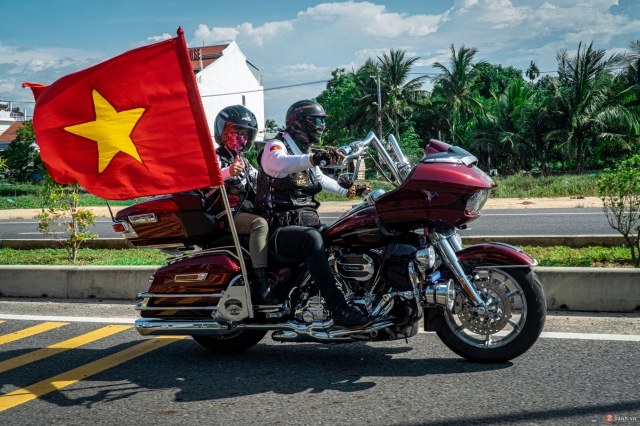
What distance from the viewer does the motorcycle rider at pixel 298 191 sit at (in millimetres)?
4797

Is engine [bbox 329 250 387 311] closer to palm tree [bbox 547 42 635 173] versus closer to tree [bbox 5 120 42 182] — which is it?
palm tree [bbox 547 42 635 173]

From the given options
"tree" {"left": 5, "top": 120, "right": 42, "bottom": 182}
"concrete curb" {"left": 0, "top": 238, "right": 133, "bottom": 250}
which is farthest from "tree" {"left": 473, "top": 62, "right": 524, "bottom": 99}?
"concrete curb" {"left": 0, "top": 238, "right": 133, "bottom": 250}

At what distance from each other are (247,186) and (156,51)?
1.24 m

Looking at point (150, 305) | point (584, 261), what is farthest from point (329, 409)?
point (584, 261)

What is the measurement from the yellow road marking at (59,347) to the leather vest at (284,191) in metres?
2.06

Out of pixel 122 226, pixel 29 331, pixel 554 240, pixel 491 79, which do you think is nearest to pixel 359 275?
pixel 122 226

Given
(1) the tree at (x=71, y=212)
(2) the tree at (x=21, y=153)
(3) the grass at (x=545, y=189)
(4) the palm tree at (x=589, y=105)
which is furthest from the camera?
(2) the tree at (x=21, y=153)

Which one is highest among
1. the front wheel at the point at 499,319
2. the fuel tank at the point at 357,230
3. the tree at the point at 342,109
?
the tree at the point at 342,109

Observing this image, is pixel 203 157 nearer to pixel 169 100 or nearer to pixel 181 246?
pixel 169 100

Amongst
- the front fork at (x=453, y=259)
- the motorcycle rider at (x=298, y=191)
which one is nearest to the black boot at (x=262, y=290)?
the motorcycle rider at (x=298, y=191)

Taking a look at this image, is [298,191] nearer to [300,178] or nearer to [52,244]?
[300,178]

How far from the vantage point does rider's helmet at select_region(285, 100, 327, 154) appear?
508 centimetres

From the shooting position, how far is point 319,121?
16.8ft

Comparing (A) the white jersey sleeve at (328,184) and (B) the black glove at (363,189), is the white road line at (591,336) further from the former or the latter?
(A) the white jersey sleeve at (328,184)
